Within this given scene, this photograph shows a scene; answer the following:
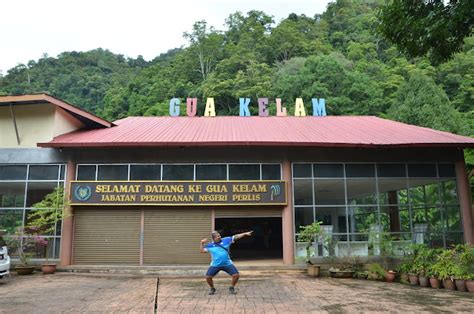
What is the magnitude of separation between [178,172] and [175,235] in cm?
212

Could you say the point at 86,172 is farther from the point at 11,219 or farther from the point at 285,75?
the point at 285,75

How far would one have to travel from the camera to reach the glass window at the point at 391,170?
47.7 feet

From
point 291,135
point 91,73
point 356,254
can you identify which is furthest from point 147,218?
point 91,73

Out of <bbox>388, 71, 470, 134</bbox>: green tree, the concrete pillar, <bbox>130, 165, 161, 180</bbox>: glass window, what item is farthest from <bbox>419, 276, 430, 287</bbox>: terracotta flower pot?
<bbox>388, 71, 470, 134</bbox>: green tree

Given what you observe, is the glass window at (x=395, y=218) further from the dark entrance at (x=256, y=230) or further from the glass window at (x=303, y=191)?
the dark entrance at (x=256, y=230)

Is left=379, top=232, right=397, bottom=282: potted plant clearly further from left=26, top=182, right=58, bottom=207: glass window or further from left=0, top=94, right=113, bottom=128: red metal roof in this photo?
left=0, top=94, right=113, bottom=128: red metal roof

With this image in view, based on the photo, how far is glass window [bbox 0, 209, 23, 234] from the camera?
14.3 meters

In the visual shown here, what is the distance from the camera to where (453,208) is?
47.7 feet

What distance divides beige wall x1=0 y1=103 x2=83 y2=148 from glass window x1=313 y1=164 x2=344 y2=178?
30.8ft

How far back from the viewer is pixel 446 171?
14.7 metres

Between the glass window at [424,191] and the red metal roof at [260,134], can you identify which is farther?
the glass window at [424,191]

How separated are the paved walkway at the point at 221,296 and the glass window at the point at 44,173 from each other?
3616 mm

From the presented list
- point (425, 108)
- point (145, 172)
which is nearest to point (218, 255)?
point (145, 172)

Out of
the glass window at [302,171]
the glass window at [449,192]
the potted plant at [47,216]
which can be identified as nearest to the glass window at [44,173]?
the potted plant at [47,216]
